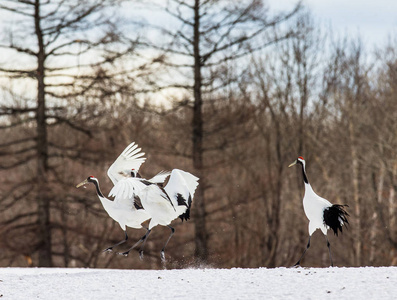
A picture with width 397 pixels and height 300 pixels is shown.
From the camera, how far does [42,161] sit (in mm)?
22156

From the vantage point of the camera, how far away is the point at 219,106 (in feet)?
74.3

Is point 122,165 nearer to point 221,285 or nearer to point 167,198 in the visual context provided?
point 167,198

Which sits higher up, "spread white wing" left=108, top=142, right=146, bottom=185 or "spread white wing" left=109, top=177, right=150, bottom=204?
"spread white wing" left=108, top=142, right=146, bottom=185

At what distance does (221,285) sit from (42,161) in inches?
555

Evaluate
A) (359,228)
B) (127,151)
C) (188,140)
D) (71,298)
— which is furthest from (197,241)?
(71,298)

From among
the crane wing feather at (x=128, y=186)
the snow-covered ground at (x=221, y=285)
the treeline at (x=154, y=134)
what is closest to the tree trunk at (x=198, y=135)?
the treeline at (x=154, y=134)

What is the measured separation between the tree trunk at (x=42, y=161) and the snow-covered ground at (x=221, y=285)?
11.0m

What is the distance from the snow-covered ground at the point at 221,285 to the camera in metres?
8.58

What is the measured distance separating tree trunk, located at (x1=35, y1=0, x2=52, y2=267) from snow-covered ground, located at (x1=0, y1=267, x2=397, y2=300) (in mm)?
11050

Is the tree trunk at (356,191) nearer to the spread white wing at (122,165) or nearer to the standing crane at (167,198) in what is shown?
the standing crane at (167,198)

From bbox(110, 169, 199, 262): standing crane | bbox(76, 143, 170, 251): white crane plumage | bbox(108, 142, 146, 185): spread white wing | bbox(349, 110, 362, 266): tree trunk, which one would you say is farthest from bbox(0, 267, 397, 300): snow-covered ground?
bbox(349, 110, 362, 266): tree trunk

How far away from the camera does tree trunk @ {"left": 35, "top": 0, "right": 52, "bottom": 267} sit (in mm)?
21750

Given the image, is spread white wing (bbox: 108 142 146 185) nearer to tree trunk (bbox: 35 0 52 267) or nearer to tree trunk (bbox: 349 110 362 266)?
tree trunk (bbox: 35 0 52 267)

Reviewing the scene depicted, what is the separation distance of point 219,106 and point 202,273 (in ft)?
41.4
